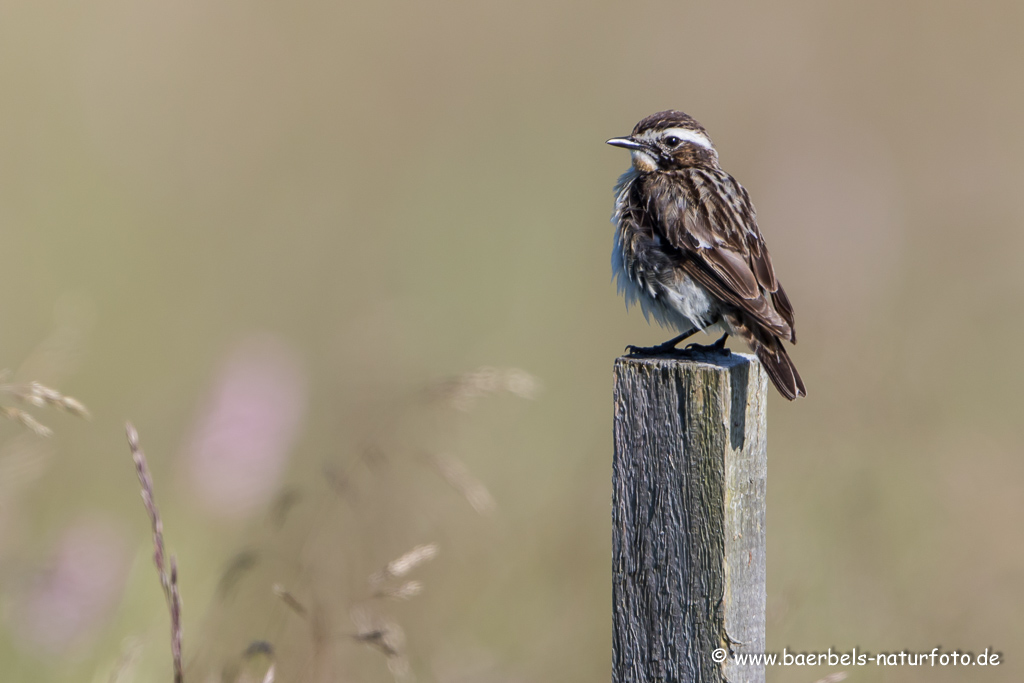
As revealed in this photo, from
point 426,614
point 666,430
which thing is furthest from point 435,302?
point 666,430

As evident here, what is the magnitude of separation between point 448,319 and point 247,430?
3791 millimetres

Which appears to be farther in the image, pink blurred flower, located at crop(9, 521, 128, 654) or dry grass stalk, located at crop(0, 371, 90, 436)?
pink blurred flower, located at crop(9, 521, 128, 654)

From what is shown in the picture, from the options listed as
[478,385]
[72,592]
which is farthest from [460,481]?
[72,592]

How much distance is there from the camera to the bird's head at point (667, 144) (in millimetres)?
5246

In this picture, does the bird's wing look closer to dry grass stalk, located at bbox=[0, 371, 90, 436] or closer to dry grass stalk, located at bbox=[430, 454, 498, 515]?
dry grass stalk, located at bbox=[430, 454, 498, 515]

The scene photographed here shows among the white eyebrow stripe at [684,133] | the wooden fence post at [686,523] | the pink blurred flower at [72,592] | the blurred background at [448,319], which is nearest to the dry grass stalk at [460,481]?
the blurred background at [448,319]

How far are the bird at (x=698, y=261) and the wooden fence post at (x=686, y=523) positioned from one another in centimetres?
99

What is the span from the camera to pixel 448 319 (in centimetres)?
850

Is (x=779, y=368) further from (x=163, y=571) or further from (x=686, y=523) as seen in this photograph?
(x=163, y=571)

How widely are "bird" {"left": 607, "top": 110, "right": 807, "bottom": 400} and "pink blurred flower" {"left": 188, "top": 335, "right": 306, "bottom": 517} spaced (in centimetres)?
177

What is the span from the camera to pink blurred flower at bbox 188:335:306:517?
467 centimetres

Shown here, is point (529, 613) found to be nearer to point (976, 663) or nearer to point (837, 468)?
point (837, 468)

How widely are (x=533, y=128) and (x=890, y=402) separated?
7131mm

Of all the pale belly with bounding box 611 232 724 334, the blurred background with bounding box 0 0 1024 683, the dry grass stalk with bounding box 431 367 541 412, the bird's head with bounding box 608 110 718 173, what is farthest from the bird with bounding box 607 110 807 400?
the blurred background with bounding box 0 0 1024 683
